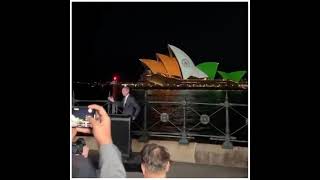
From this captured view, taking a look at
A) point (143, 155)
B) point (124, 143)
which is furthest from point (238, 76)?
point (143, 155)

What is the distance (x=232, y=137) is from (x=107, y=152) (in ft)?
9.11

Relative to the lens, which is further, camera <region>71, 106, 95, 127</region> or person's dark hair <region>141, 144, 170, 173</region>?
camera <region>71, 106, 95, 127</region>

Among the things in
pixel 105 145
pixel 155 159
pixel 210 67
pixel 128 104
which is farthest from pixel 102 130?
pixel 210 67

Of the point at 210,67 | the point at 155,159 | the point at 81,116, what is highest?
the point at 210,67

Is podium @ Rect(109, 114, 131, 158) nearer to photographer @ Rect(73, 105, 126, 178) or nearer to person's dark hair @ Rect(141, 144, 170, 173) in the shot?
person's dark hair @ Rect(141, 144, 170, 173)

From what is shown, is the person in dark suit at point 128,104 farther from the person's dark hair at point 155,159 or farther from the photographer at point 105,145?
the photographer at point 105,145

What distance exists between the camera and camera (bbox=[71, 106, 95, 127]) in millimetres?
3043

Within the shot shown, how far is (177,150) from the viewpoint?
402 centimetres

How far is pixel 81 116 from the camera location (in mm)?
3188

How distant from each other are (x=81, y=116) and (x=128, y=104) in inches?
38.8

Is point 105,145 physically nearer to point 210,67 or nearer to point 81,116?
point 81,116

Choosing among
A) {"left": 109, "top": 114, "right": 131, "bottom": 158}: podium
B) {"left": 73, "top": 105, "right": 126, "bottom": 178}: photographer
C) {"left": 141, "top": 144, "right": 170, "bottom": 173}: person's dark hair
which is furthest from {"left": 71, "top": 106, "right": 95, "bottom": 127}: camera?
{"left": 73, "top": 105, "right": 126, "bottom": 178}: photographer

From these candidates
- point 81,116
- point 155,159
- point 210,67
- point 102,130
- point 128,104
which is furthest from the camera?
point 210,67

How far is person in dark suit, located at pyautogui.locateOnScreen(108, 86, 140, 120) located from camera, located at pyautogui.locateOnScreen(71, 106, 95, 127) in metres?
0.87
